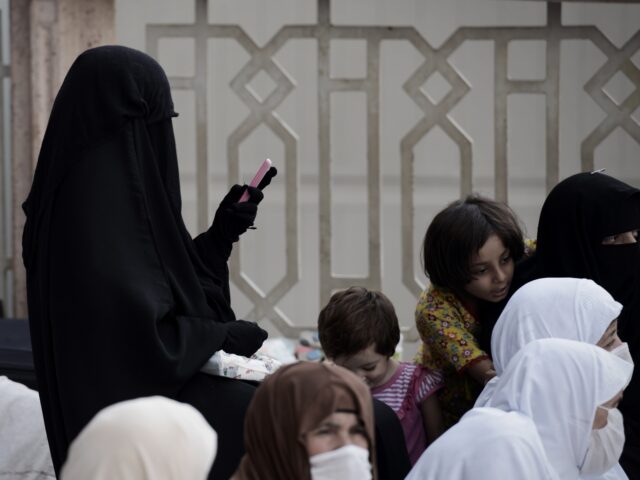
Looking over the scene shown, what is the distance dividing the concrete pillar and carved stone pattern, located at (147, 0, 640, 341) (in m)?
0.25

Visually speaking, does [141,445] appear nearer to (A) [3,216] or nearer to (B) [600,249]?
(B) [600,249]

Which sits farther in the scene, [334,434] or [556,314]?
[556,314]

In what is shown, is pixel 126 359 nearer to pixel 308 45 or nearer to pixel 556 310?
pixel 556 310

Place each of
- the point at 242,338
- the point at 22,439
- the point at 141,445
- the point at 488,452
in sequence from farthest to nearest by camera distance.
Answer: the point at 22,439, the point at 242,338, the point at 488,452, the point at 141,445

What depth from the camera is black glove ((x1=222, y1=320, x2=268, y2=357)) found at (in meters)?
3.27

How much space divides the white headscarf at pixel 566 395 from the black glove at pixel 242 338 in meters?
0.62

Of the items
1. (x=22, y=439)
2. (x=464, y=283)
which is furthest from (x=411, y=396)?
(x=22, y=439)

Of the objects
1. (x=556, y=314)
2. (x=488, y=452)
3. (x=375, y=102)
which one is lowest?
(x=488, y=452)

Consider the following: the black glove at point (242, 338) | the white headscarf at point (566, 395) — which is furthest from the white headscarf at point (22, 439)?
Answer: the white headscarf at point (566, 395)

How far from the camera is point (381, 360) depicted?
3.93 metres

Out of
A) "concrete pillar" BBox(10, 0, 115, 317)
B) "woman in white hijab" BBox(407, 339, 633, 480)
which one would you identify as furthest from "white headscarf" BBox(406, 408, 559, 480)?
"concrete pillar" BBox(10, 0, 115, 317)

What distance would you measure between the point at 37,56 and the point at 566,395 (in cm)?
315

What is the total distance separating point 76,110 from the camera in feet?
10.5

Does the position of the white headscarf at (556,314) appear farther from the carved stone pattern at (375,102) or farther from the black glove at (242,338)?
the carved stone pattern at (375,102)
